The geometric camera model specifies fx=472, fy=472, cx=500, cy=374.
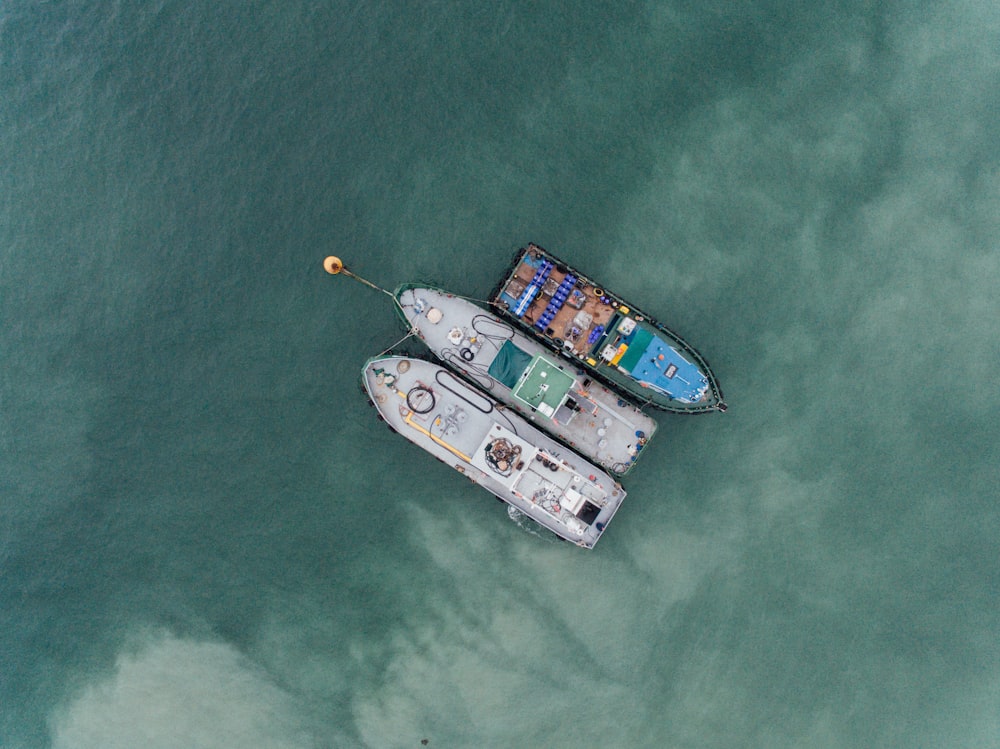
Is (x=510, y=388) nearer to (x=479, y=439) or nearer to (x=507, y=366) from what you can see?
(x=507, y=366)

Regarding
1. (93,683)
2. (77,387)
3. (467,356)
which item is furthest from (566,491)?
(93,683)

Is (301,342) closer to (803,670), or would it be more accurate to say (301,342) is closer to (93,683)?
(93,683)

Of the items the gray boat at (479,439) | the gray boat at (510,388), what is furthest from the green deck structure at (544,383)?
the gray boat at (479,439)

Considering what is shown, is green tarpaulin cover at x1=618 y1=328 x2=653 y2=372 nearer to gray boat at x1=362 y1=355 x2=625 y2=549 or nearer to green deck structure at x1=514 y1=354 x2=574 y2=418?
green deck structure at x1=514 y1=354 x2=574 y2=418

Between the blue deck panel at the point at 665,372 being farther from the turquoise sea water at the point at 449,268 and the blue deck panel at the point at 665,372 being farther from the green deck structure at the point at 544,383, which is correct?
the green deck structure at the point at 544,383

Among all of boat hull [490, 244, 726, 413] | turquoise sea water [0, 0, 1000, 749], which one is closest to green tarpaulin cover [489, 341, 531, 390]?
boat hull [490, 244, 726, 413]

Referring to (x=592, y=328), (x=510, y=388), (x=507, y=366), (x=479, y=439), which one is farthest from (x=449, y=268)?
(x=479, y=439)
